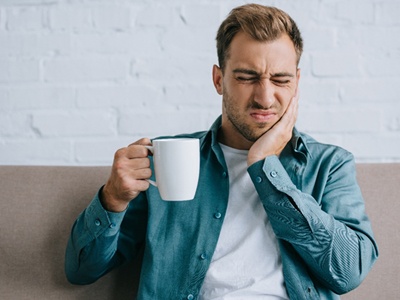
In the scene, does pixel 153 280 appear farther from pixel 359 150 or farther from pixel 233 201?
pixel 359 150

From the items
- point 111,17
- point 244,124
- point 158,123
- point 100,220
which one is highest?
point 111,17

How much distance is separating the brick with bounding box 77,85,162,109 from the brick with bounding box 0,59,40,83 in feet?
0.52

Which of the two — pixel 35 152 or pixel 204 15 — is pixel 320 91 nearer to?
pixel 204 15

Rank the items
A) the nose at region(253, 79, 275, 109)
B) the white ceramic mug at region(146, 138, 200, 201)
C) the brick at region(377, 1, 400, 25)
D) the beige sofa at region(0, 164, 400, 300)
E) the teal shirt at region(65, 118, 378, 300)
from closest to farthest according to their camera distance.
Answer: the white ceramic mug at region(146, 138, 200, 201) → the teal shirt at region(65, 118, 378, 300) → the nose at region(253, 79, 275, 109) → the beige sofa at region(0, 164, 400, 300) → the brick at region(377, 1, 400, 25)

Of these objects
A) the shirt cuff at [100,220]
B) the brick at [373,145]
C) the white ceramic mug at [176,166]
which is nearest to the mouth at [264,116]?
the white ceramic mug at [176,166]

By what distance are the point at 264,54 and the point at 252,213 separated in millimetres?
383

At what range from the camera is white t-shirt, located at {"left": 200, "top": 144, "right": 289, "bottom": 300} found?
4.50 ft

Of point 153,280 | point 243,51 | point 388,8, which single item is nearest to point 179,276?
point 153,280

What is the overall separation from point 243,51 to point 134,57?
1.73 ft

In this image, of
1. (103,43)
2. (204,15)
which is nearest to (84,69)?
(103,43)

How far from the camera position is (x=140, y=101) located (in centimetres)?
187

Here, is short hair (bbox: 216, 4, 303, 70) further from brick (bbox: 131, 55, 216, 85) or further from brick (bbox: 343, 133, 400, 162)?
brick (bbox: 343, 133, 400, 162)

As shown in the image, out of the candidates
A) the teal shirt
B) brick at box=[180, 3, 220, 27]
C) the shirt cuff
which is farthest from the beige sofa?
brick at box=[180, 3, 220, 27]

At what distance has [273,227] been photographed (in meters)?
1.36
